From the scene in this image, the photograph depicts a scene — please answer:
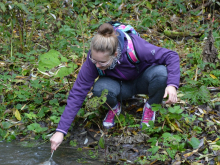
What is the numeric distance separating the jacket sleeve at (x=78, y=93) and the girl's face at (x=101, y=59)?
0.54 feet

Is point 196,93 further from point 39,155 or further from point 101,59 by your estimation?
point 39,155

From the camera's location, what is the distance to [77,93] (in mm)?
2439

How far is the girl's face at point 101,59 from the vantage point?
2.26m

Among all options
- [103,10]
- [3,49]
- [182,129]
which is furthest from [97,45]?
[103,10]

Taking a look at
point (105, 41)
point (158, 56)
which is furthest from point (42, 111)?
point (158, 56)

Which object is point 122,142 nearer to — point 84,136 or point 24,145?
point 84,136

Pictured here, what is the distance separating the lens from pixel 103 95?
2441 mm

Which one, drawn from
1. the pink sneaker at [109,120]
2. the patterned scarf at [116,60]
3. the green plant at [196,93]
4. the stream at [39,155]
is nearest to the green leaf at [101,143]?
the stream at [39,155]

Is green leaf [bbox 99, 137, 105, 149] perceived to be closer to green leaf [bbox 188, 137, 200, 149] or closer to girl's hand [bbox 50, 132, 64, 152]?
girl's hand [bbox 50, 132, 64, 152]

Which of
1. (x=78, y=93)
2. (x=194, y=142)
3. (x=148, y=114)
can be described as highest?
(x=78, y=93)

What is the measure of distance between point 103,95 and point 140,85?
0.51 meters

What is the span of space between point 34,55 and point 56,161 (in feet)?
6.75

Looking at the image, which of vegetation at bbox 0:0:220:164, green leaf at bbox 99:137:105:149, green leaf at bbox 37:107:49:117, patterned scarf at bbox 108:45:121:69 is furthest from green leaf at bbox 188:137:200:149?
green leaf at bbox 37:107:49:117

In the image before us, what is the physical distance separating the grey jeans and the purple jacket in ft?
0.29
